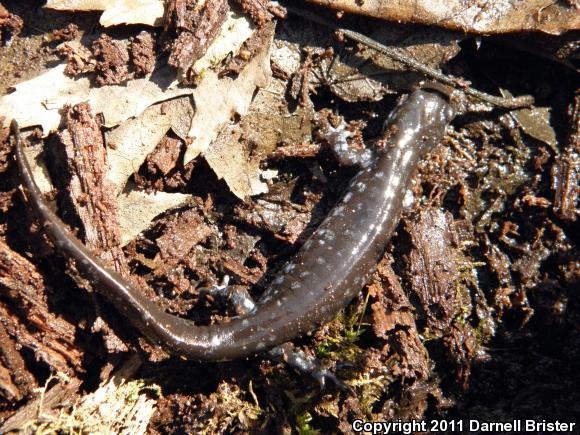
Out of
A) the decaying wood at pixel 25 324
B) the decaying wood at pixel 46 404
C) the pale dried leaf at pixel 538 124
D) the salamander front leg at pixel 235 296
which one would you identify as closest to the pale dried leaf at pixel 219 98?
the salamander front leg at pixel 235 296

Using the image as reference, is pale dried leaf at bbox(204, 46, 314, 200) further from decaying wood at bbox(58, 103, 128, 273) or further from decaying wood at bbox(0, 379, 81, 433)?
decaying wood at bbox(0, 379, 81, 433)

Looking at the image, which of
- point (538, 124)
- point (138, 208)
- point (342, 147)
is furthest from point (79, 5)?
point (538, 124)

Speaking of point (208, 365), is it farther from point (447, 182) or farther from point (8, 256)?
point (447, 182)

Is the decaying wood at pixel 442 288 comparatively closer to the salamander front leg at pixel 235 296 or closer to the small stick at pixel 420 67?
the small stick at pixel 420 67

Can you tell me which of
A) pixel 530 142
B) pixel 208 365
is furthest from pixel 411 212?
pixel 208 365

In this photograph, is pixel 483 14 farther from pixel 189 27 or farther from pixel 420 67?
pixel 189 27
